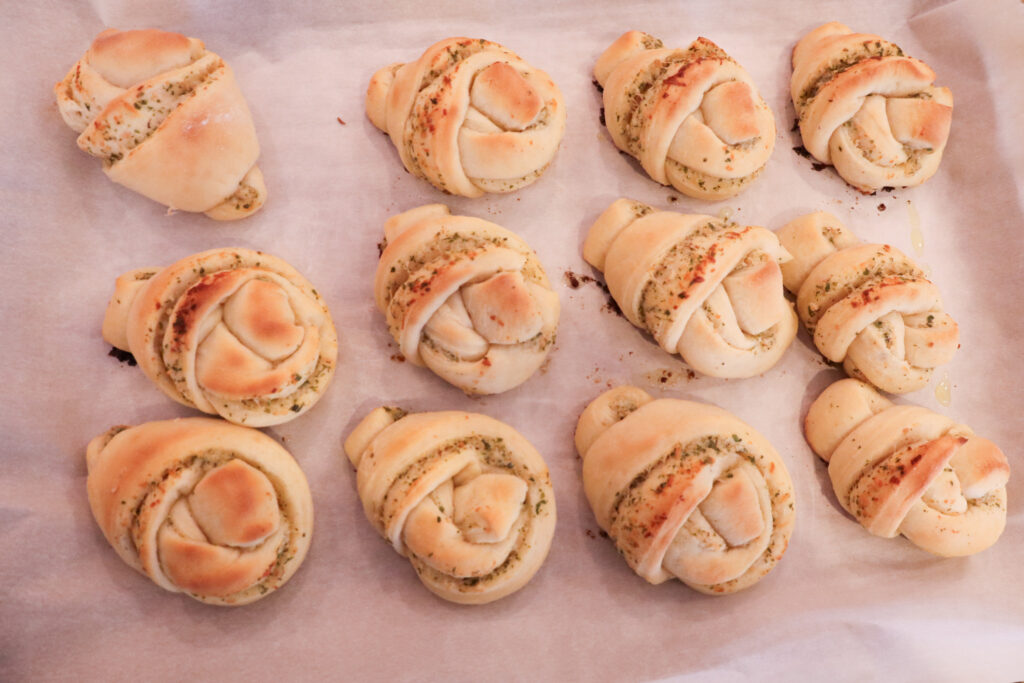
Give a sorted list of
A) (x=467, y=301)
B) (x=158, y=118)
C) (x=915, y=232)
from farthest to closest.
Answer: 1. (x=915, y=232)
2. (x=158, y=118)
3. (x=467, y=301)

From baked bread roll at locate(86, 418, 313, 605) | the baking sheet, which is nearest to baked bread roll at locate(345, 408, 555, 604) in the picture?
the baking sheet

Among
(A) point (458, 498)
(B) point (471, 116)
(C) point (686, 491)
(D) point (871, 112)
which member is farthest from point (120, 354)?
(D) point (871, 112)

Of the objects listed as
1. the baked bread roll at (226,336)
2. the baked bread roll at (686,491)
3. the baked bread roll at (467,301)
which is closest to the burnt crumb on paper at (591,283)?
the baked bread roll at (467,301)

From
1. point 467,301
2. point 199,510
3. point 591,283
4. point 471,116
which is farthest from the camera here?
point 591,283

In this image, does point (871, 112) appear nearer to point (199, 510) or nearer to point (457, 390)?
point (457, 390)

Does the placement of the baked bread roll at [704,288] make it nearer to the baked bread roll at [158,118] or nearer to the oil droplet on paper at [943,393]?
the oil droplet on paper at [943,393]

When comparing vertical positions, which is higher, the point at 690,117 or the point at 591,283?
the point at 690,117

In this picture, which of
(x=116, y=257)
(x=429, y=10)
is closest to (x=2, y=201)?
(x=116, y=257)

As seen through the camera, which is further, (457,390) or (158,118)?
(457,390)

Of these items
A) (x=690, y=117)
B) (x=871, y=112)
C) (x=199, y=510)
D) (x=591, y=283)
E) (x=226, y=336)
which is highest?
(x=871, y=112)
